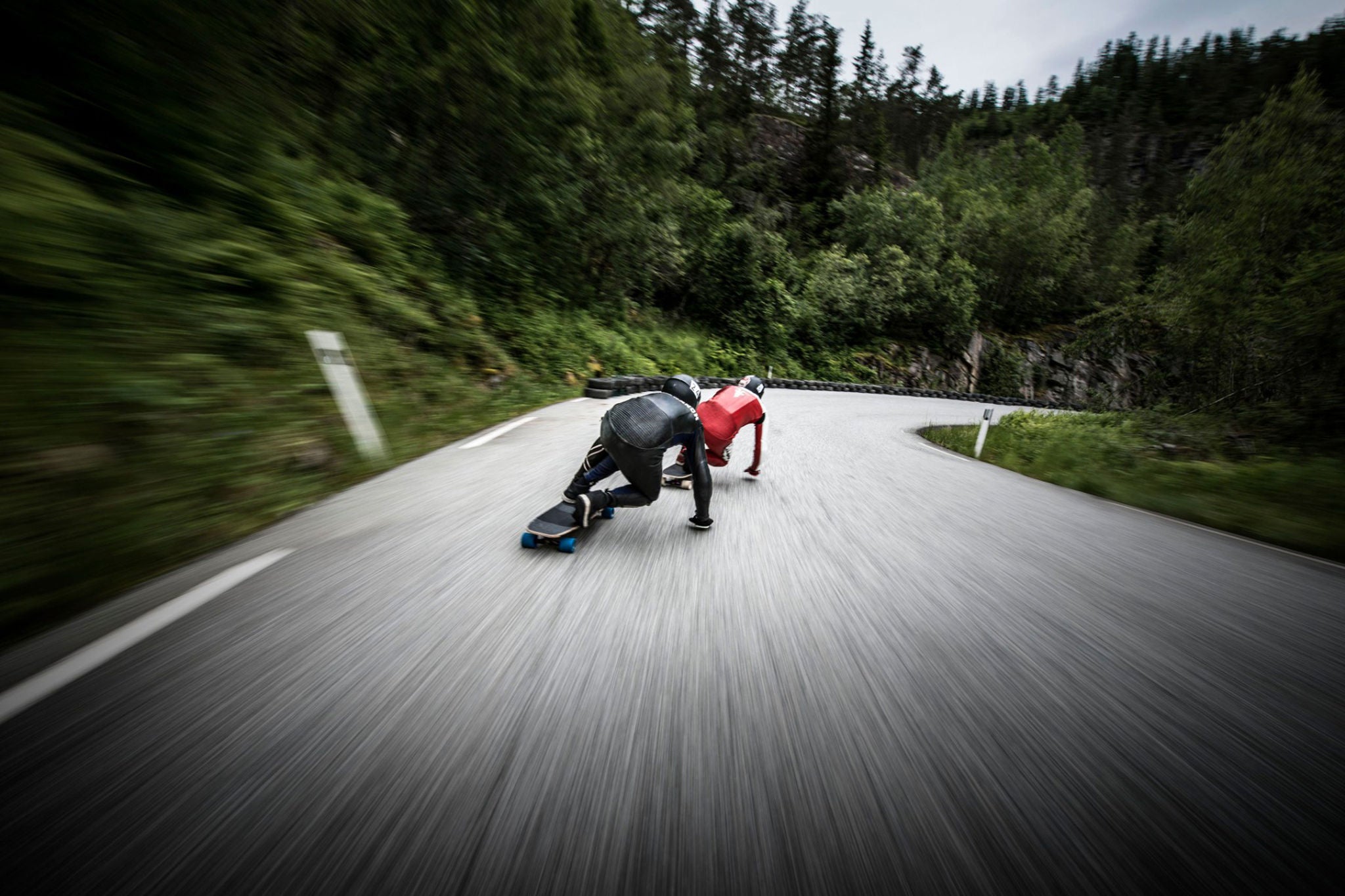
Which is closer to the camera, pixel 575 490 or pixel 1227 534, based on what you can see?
pixel 575 490

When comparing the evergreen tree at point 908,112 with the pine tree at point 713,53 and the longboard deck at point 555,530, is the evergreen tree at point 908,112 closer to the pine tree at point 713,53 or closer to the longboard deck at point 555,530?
the pine tree at point 713,53

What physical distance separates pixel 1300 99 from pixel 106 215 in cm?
2927

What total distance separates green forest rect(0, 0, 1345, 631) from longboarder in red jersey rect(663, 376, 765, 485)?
3.06 m

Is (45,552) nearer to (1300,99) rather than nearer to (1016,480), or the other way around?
(1016,480)

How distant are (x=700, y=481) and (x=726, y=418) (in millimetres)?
1362

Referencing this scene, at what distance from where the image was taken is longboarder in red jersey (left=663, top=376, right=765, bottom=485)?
477 cm

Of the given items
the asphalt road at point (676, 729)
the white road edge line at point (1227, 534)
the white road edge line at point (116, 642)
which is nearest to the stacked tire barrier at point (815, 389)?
the white road edge line at point (1227, 534)

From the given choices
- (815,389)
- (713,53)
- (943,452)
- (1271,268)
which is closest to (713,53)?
(713,53)

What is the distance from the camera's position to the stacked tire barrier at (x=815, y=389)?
486 inches

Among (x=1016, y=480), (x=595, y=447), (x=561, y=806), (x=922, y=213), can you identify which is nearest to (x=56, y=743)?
(x=561, y=806)

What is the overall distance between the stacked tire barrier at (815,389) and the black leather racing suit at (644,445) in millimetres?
6061

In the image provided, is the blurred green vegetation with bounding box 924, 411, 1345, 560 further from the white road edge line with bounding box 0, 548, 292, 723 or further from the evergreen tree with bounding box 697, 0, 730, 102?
the evergreen tree with bounding box 697, 0, 730, 102

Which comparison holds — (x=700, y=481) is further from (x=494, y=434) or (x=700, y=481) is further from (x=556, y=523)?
(x=494, y=434)

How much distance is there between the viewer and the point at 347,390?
4719 millimetres
